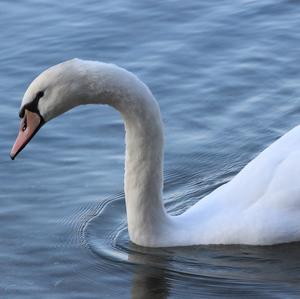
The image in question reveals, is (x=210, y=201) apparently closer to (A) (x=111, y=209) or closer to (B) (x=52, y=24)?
(A) (x=111, y=209)

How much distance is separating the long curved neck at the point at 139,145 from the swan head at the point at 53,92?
0.27 feet

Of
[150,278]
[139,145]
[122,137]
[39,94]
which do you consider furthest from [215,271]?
[122,137]

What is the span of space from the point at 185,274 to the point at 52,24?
5031 millimetres

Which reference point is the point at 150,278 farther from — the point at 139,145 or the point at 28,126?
the point at 28,126

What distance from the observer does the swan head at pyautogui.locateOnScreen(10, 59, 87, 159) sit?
22.3 ft

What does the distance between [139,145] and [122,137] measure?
2163 mm

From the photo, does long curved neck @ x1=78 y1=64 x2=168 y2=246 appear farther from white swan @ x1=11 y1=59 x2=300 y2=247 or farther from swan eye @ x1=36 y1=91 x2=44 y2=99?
swan eye @ x1=36 y1=91 x2=44 y2=99

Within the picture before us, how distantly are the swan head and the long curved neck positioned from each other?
0.08 m

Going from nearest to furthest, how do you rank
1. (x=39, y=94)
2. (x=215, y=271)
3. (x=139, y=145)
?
(x=39, y=94)
(x=139, y=145)
(x=215, y=271)

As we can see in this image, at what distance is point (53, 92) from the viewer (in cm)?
685

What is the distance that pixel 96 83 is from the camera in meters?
6.87

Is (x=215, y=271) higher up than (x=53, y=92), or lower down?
lower down

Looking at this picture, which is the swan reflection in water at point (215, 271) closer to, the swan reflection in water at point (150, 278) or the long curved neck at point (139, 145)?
the swan reflection in water at point (150, 278)

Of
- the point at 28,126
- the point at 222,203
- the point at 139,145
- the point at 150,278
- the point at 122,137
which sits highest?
the point at 28,126
